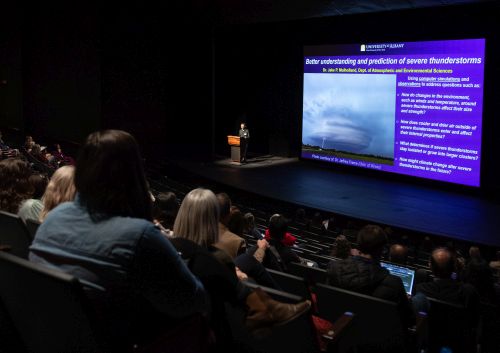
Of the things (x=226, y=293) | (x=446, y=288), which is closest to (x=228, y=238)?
(x=226, y=293)

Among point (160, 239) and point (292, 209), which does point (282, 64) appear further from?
point (160, 239)

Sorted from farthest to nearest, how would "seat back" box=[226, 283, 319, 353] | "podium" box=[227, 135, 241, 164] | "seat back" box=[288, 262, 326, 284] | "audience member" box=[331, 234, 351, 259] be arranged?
"podium" box=[227, 135, 241, 164] → "audience member" box=[331, 234, 351, 259] → "seat back" box=[288, 262, 326, 284] → "seat back" box=[226, 283, 319, 353]

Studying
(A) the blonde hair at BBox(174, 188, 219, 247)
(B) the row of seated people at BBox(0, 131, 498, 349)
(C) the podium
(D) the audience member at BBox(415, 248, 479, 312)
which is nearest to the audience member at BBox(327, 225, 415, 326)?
(D) the audience member at BBox(415, 248, 479, 312)

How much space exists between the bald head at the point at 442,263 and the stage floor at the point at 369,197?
3.62 meters

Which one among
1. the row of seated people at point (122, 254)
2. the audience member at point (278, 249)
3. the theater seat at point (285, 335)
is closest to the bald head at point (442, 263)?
the audience member at point (278, 249)

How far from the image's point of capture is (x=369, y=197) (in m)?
9.28

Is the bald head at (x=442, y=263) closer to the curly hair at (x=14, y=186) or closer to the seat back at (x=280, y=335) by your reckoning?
the seat back at (x=280, y=335)

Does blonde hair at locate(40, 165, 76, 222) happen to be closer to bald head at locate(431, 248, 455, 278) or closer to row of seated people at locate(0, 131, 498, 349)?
row of seated people at locate(0, 131, 498, 349)

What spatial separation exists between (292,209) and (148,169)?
4.88m

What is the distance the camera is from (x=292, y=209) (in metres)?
8.77

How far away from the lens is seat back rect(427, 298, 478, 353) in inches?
117

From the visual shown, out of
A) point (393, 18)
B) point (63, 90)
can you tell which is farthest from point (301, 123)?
point (63, 90)

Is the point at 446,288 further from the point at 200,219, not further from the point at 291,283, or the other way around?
the point at 200,219

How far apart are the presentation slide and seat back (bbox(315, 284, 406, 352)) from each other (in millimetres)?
7478
